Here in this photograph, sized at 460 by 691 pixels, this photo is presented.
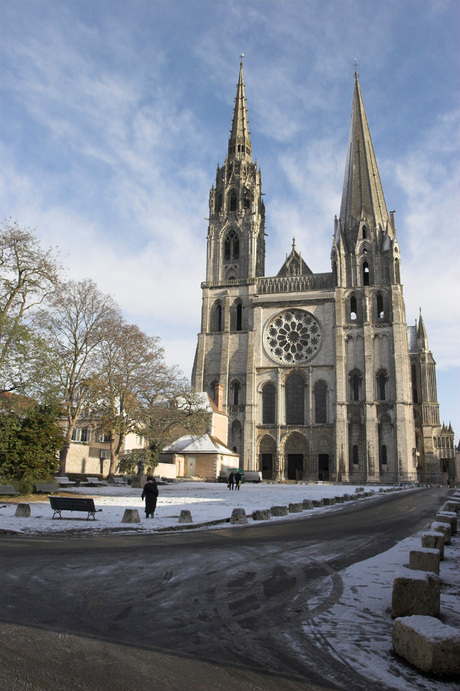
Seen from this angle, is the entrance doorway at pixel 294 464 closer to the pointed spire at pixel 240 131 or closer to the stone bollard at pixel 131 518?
the pointed spire at pixel 240 131

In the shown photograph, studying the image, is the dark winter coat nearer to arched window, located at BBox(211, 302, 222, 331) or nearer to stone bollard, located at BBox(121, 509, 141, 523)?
stone bollard, located at BBox(121, 509, 141, 523)

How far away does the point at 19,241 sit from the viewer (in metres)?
23.3

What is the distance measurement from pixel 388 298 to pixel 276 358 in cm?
1309

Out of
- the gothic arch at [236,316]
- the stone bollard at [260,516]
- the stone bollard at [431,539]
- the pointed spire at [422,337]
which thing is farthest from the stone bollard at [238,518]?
the pointed spire at [422,337]

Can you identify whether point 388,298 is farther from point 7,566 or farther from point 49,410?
point 7,566

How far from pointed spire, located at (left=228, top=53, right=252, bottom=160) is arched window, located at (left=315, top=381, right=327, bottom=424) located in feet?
103

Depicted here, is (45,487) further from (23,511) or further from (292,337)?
(292,337)

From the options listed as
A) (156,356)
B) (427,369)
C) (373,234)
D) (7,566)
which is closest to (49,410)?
(156,356)

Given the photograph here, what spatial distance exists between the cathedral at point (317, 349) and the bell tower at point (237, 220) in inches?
6.3

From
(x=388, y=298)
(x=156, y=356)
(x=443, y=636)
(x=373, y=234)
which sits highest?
(x=373, y=234)

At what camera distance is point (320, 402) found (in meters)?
54.9

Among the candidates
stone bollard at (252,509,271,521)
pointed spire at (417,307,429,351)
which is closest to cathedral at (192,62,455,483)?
pointed spire at (417,307,429,351)

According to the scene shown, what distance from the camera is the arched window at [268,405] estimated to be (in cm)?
5575

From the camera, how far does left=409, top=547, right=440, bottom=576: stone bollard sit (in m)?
6.09
